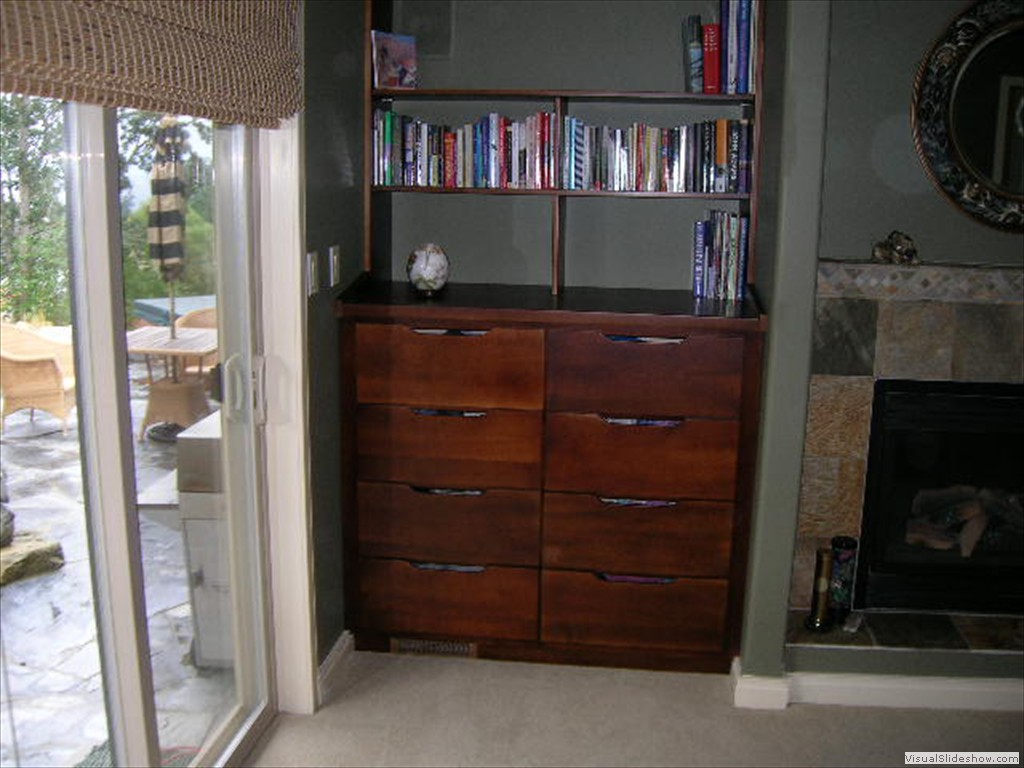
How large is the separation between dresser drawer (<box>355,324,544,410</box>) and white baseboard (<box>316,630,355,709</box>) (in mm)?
767

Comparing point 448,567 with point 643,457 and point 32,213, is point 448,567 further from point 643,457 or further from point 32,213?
point 32,213

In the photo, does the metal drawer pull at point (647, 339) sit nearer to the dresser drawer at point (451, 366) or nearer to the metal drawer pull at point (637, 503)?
the dresser drawer at point (451, 366)

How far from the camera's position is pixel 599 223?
3510mm

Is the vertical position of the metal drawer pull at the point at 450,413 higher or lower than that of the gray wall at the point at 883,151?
lower

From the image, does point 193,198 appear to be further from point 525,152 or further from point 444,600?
point 444,600

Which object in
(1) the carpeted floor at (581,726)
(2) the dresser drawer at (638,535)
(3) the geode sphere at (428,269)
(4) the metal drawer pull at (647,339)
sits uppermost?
(3) the geode sphere at (428,269)

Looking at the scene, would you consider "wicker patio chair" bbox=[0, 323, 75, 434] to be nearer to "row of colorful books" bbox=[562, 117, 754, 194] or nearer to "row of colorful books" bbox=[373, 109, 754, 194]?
"row of colorful books" bbox=[373, 109, 754, 194]

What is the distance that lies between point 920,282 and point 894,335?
0.17 metres

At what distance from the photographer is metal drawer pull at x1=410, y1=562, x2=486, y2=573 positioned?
3199 mm

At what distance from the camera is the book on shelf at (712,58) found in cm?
316

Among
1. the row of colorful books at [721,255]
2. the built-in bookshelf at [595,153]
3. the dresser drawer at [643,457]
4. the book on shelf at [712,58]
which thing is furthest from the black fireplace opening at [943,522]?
the book on shelf at [712,58]

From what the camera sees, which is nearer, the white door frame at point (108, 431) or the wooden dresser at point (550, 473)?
the white door frame at point (108, 431)

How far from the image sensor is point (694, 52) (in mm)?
3205

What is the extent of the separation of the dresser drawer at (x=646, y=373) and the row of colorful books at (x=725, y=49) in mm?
810
